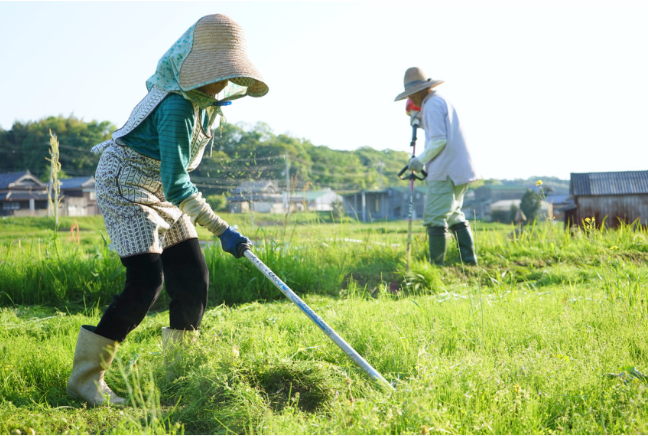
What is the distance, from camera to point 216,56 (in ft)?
8.11

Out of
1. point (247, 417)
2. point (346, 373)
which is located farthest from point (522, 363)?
point (247, 417)

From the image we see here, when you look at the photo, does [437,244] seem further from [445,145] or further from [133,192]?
[133,192]

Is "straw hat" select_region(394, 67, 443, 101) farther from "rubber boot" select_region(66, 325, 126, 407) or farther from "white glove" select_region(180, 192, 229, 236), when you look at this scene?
"rubber boot" select_region(66, 325, 126, 407)

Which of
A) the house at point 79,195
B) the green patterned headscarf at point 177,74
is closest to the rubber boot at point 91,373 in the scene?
the green patterned headscarf at point 177,74

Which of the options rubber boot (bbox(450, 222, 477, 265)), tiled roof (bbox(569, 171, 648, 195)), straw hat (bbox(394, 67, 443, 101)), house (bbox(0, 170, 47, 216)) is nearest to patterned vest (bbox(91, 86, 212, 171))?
straw hat (bbox(394, 67, 443, 101))

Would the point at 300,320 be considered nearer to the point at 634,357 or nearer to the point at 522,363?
the point at 522,363

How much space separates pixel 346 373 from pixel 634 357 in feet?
4.48

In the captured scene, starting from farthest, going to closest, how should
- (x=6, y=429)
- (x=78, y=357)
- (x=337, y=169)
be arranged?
(x=337, y=169) → (x=78, y=357) → (x=6, y=429)

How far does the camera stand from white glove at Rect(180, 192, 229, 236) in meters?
2.46

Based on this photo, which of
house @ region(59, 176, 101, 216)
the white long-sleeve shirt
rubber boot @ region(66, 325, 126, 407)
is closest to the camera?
rubber boot @ region(66, 325, 126, 407)

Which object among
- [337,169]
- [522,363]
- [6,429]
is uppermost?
[337,169]

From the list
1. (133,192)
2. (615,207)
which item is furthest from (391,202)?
(133,192)

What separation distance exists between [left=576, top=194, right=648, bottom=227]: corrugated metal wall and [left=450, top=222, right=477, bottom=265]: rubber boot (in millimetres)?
17079

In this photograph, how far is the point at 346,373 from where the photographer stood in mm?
2324
